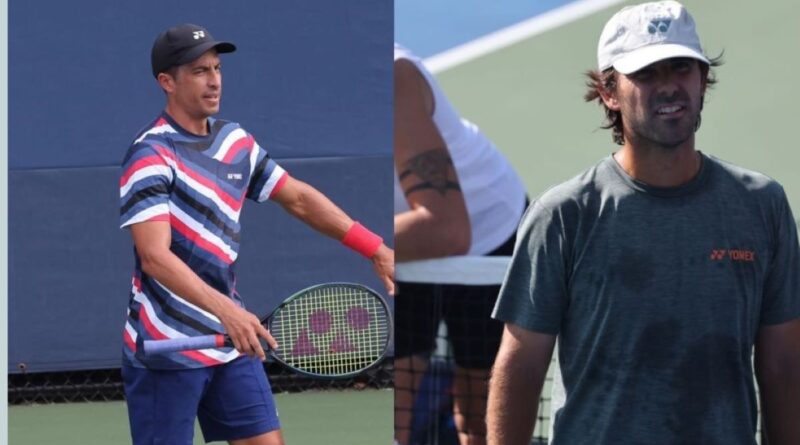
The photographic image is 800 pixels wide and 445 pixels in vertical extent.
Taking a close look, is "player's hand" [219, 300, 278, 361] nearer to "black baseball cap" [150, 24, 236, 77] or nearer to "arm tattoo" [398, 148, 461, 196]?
"black baseball cap" [150, 24, 236, 77]

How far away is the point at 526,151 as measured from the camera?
8.50 ft

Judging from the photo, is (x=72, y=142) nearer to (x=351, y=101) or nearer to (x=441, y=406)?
(x=351, y=101)

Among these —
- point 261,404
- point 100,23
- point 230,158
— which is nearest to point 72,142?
point 100,23

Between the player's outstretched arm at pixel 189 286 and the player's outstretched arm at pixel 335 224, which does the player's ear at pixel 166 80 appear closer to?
the player's outstretched arm at pixel 335 224

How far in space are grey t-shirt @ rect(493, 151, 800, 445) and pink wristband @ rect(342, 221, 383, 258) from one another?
7.66ft

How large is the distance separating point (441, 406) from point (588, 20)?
2.59 ft

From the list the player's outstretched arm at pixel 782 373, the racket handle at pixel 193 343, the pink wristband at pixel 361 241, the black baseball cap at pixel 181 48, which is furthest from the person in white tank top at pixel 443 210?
the black baseball cap at pixel 181 48

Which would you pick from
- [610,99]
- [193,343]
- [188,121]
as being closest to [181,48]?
[188,121]

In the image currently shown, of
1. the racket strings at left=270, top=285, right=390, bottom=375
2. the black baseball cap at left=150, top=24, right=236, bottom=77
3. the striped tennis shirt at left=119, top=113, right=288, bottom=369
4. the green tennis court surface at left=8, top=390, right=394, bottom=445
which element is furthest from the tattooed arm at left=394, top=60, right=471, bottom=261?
the green tennis court surface at left=8, top=390, right=394, bottom=445

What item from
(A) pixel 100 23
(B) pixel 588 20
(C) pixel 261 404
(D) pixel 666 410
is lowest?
(C) pixel 261 404

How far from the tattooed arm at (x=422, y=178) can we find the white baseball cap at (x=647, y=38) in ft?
1.84

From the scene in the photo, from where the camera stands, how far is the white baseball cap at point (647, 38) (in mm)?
1998

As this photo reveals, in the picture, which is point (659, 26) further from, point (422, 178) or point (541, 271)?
point (422, 178)

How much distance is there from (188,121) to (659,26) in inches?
122
